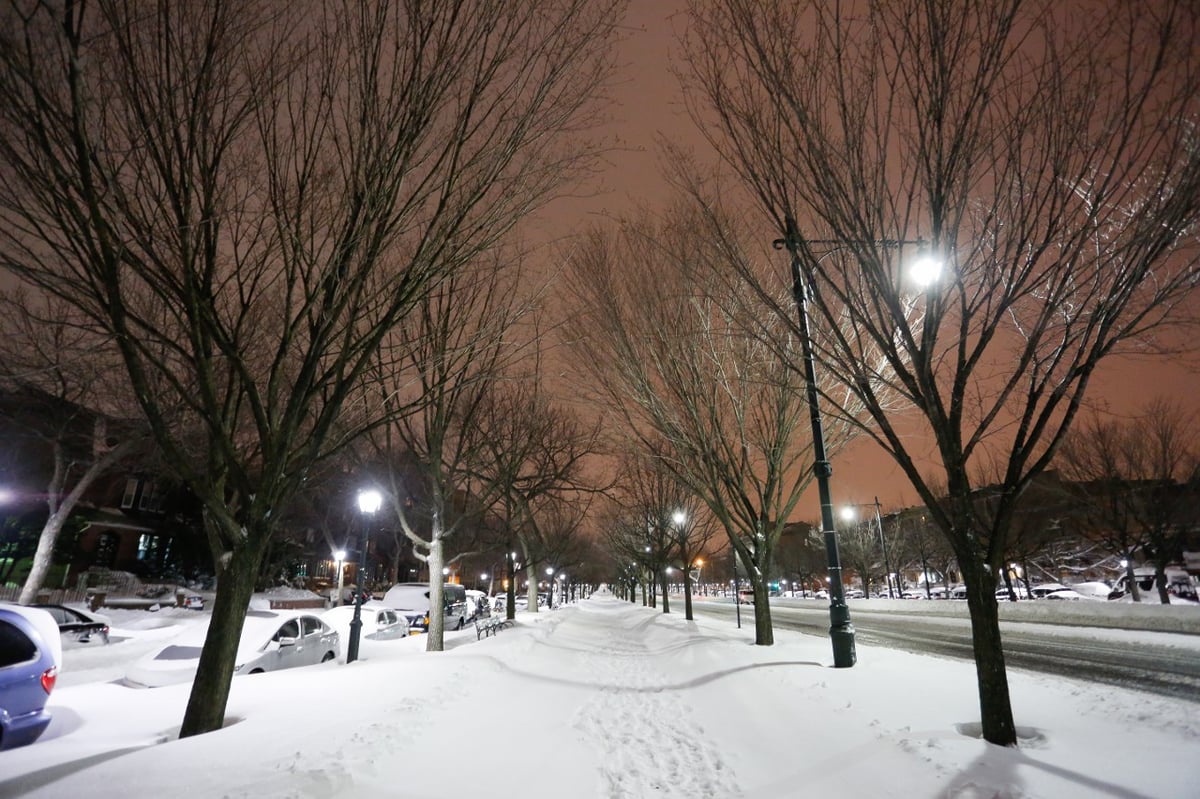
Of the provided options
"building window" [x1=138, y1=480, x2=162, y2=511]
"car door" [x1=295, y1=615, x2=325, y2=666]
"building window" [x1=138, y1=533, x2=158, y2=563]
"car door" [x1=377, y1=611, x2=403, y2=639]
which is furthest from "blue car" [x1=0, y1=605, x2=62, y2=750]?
"building window" [x1=138, y1=480, x2=162, y2=511]

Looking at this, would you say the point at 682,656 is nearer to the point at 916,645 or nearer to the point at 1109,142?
the point at 916,645

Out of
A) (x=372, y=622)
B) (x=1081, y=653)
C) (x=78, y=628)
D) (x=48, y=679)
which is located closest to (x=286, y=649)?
(x=48, y=679)

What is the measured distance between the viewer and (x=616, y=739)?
6504mm

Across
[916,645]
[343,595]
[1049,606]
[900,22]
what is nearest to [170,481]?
[343,595]

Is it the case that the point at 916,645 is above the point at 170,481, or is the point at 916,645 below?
below

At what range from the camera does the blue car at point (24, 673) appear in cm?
507

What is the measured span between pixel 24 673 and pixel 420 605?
64.6ft

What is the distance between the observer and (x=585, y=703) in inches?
333

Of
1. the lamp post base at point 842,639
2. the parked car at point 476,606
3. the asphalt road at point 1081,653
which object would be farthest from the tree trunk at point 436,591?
the parked car at point 476,606

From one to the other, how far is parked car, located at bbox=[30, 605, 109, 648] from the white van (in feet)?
29.5

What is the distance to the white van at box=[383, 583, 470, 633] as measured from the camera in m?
22.6

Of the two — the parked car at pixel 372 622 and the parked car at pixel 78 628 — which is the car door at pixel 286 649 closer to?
the parked car at pixel 372 622

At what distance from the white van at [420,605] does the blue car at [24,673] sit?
1593 centimetres

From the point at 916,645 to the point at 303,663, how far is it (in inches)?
633
